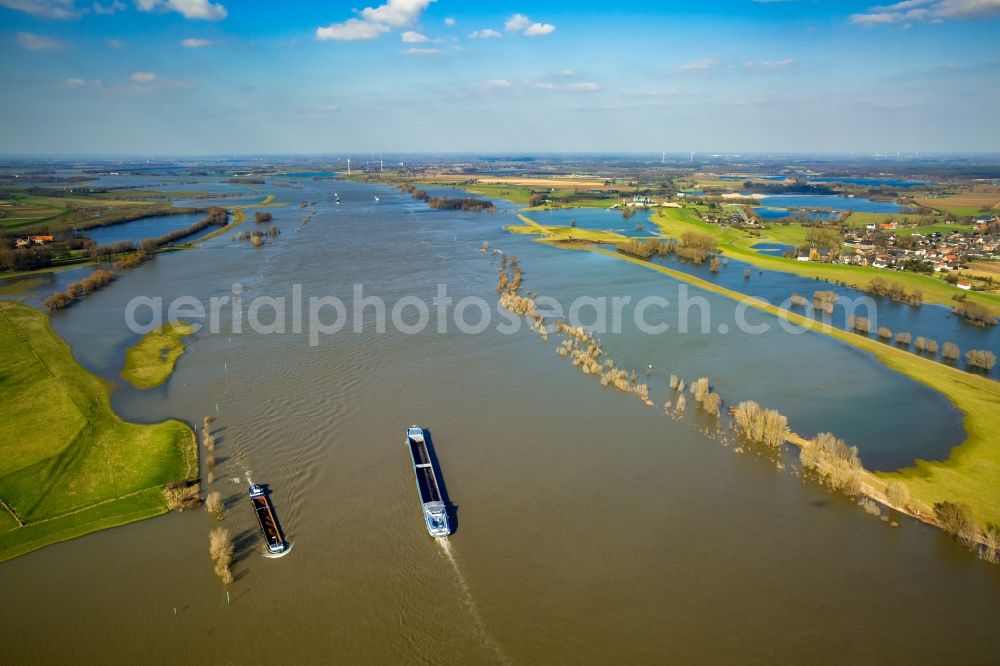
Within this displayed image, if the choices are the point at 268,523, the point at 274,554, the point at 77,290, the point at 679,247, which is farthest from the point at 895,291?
the point at 77,290

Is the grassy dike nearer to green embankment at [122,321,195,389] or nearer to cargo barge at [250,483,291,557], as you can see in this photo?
green embankment at [122,321,195,389]

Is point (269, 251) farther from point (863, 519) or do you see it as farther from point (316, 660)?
point (863, 519)

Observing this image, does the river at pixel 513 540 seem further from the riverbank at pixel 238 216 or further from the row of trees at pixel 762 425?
the riverbank at pixel 238 216

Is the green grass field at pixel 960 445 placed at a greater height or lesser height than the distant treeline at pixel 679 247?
lesser

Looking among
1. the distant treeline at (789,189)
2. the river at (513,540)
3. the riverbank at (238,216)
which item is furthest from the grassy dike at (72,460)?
the distant treeline at (789,189)

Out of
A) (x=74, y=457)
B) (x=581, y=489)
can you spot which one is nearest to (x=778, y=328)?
(x=581, y=489)

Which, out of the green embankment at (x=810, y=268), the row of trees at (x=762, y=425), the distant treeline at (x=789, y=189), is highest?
the distant treeline at (x=789, y=189)
